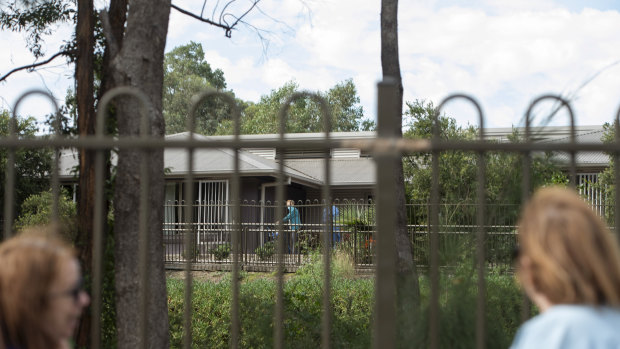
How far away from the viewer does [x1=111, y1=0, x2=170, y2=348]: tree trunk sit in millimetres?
3459

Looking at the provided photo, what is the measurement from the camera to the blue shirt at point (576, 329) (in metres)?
1.39

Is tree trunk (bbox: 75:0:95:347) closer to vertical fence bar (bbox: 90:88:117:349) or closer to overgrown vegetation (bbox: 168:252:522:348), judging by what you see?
vertical fence bar (bbox: 90:88:117:349)

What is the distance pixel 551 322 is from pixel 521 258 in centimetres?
20

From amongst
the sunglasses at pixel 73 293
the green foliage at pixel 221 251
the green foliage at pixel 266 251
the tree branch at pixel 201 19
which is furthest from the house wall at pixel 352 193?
the sunglasses at pixel 73 293

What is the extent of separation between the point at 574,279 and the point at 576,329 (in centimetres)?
12

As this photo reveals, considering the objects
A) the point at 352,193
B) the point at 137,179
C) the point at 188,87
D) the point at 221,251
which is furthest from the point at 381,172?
the point at 188,87

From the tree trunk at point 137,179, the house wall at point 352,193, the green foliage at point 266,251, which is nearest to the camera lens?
the tree trunk at point 137,179

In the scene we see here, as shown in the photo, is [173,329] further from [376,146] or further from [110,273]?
[376,146]

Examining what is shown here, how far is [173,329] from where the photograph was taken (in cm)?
786

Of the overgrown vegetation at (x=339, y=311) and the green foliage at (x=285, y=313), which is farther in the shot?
the green foliage at (x=285, y=313)

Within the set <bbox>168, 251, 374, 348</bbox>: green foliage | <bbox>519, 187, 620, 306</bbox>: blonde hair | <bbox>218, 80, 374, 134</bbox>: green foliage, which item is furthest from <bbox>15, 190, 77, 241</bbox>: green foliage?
<bbox>218, 80, 374, 134</bbox>: green foliage

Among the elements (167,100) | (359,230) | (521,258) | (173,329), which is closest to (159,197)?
(521,258)

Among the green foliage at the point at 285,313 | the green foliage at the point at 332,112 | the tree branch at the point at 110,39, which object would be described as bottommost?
the green foliage at the point at 285,313

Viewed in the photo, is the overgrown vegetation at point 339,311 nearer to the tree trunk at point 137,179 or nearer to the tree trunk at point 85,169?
the tree trunk at point 137,179
